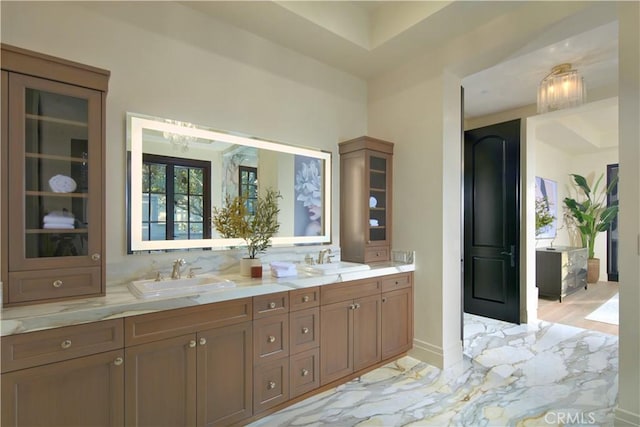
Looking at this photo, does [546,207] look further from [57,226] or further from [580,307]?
[57,226]

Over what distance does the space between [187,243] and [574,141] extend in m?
6.79

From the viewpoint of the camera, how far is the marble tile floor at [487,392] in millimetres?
2119

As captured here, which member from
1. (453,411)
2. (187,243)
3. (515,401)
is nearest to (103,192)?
(187,243)

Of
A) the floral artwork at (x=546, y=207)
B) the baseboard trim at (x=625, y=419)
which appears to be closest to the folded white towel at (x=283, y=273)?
the baseboard trim at (x=625, y=419)

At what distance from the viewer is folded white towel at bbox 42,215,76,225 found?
66.2 inches

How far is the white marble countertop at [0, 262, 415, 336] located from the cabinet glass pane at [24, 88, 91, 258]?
0.29m

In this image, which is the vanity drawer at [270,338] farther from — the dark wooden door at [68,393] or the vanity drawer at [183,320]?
the dark wooden door at [68,393]


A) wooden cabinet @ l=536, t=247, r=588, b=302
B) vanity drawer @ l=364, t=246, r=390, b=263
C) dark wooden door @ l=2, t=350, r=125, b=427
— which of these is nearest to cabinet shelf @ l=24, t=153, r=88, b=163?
dark wooden door @ l=2, t=350, r=125, b=427

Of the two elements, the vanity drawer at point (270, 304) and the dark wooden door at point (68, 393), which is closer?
the dark wooden door at point (68, 393)

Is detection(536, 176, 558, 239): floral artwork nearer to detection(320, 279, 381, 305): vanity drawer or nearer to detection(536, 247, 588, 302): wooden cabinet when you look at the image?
detection(536, 247, 588, 302): wooden cabinet

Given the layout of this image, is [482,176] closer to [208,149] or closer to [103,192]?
[208,149]

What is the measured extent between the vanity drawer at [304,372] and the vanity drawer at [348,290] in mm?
386

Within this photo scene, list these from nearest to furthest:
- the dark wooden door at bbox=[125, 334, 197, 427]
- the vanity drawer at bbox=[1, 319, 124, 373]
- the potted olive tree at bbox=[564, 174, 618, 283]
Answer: the vanity drawer at bbox=[1, 319, 124, 373]
the dark wooden door at bbox=[125, 334, 197, 427]
the potted olive tree at bbox=[564, 174, 618, 283]

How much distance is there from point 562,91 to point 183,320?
11.7 ft
